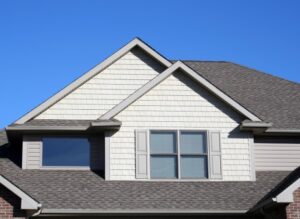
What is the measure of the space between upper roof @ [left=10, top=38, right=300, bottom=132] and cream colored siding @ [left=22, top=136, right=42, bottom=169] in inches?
25.0

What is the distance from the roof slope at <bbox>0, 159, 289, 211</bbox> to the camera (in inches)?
670

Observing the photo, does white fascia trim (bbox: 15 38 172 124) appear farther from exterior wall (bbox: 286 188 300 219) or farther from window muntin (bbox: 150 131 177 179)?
exterior wall (bbox: 286 188 300 219)

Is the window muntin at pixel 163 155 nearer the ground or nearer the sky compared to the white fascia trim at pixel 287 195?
nearer the sky

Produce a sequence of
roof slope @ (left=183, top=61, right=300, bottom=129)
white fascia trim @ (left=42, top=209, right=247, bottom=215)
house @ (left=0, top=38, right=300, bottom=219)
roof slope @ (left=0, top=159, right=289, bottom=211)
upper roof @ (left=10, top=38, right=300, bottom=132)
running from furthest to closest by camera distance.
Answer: roof slope @ (left=183, top=61, right=300, bottom=129)
upper roof @ (left=10, top=38, right=300, bottom=132)
house @ (left=0, top=38, right=300, bottom=219)
roof slope @ (left=0, top=159, right=289, bottom=211)
white fascia trim @ (left=42, top=209, right=247, bottom=215)

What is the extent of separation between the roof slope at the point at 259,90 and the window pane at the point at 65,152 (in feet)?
19.6

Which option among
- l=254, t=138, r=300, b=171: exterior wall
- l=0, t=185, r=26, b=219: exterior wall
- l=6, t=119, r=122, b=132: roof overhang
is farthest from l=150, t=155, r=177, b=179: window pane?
l=0, t=185, r=26, b=219: exterior wall

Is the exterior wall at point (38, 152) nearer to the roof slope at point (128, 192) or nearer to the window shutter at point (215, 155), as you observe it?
the roof slope at point (128, 192)

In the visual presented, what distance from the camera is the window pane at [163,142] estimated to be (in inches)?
740

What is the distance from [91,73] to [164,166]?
395 cm

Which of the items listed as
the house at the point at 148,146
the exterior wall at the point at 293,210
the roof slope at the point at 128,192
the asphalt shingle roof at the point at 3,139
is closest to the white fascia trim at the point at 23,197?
the roof slope at the point at 128,192

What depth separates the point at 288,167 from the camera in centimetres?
1967

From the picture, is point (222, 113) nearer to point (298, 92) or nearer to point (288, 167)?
point (288, 167)

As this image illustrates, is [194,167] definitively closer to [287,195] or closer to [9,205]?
[287,195]

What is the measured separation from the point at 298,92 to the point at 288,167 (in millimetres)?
4220
